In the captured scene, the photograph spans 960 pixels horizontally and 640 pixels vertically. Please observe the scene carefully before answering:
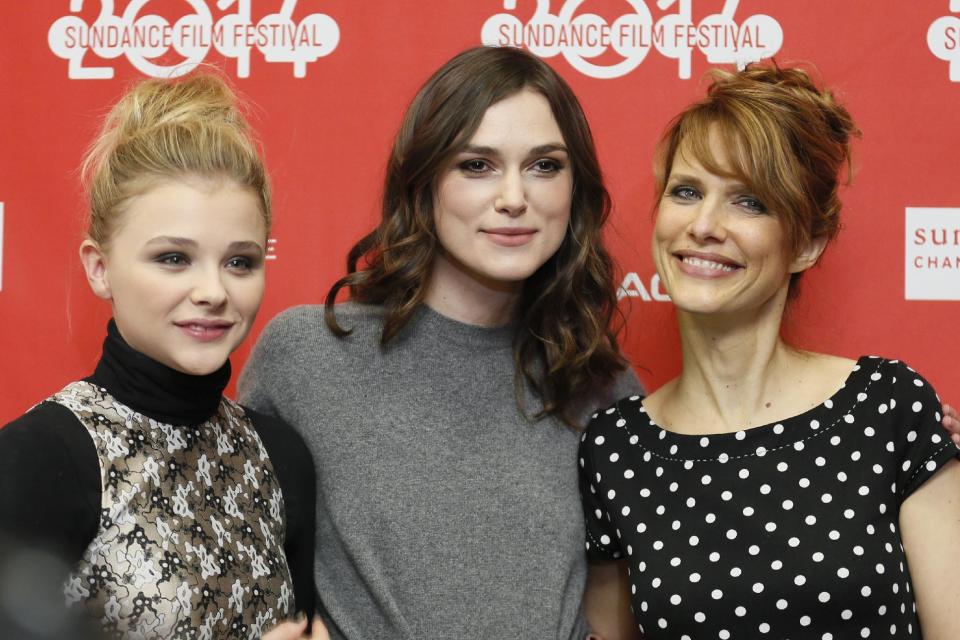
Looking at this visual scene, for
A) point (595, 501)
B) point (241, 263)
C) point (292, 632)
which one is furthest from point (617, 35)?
point (292, 632)

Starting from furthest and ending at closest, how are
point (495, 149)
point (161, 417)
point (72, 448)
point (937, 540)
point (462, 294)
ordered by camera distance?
point (462, 294) → point (495, 149) → point (937, 540) → point (161, 417) → point (72, 448)

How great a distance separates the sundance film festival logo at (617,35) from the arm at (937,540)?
0.89m

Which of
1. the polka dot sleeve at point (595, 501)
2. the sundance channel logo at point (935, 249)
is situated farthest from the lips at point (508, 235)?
the sundance channel logo at point (935, 249)

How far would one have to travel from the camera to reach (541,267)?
1839 millimetres

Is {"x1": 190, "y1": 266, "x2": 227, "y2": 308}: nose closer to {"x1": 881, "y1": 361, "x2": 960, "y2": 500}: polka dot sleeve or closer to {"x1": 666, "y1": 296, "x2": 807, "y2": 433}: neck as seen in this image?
{"x1": 666, "y1": 296, "x2": 807, "y2": 433}: neck

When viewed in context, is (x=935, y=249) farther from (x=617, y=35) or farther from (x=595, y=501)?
(x=595, y=501)

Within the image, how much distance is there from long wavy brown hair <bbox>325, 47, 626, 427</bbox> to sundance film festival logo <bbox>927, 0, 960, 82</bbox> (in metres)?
0.72

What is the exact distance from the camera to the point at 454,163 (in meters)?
1.67

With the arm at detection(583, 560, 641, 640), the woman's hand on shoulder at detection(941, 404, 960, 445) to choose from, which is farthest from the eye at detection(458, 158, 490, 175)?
the woman's hand on shoulder at detection(941, 404, 960, 445)

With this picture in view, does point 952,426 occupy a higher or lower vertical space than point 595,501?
higher

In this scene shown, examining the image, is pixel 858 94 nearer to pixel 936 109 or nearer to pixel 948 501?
pixel 936 109

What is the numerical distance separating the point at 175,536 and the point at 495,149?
73 cm

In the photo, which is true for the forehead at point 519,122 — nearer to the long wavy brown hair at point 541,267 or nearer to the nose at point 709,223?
the long wavy brown hair at point 541,267

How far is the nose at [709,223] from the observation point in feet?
5.23
